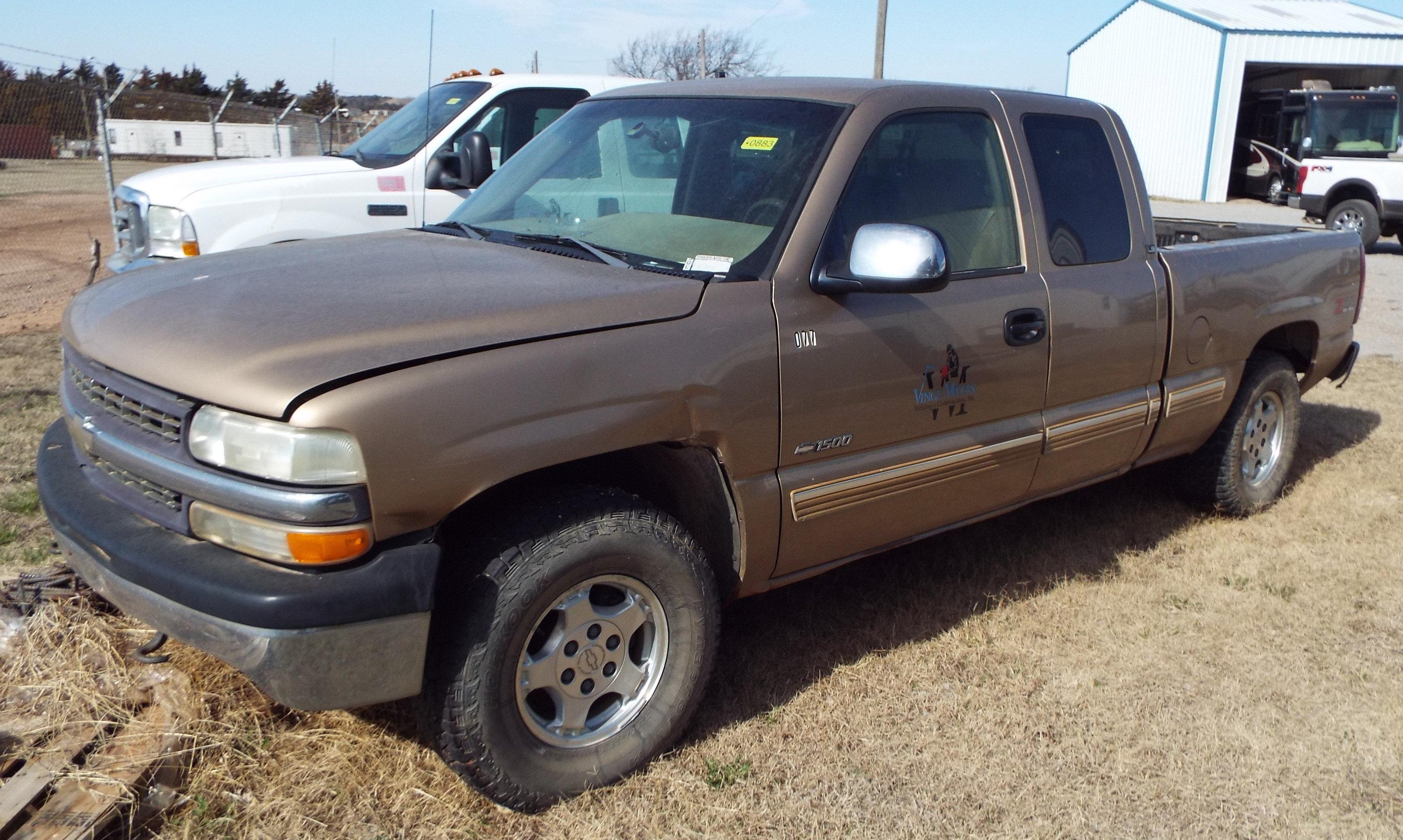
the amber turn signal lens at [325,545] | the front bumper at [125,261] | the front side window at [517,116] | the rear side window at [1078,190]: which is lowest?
the amber turn signal lens at [325,545]

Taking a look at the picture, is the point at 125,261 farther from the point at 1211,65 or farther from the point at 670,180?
the point at 1211,65

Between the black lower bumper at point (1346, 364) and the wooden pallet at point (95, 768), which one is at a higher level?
the black lower bumper at point (1346, 364)

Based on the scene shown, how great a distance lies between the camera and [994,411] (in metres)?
3.58

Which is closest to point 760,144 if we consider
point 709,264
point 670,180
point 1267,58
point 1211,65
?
point 670,180

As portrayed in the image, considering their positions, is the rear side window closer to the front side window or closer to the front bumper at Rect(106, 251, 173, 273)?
the front side window

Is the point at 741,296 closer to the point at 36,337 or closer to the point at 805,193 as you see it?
the point at 805,193

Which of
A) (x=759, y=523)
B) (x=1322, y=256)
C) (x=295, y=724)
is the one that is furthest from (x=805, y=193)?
(x=1322, y=256)

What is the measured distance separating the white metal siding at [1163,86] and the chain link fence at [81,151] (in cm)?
2220

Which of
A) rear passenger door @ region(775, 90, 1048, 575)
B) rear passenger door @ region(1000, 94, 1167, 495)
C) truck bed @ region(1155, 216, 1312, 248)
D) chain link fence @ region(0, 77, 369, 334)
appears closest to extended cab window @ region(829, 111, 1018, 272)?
rear passenger door @ region(775, 90, 1048, 575)

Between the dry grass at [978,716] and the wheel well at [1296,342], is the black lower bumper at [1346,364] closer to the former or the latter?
the wheel well at [1296,342]

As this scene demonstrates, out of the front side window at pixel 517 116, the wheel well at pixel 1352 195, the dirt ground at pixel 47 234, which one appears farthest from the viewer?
the wheel well at pixel 1352 195

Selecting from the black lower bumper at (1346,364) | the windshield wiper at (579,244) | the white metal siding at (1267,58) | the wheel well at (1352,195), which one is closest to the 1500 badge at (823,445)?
the windshield wiper at (579,244)

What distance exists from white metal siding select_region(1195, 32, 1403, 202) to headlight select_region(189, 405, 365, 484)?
104ft

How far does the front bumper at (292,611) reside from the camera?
2.25 m
